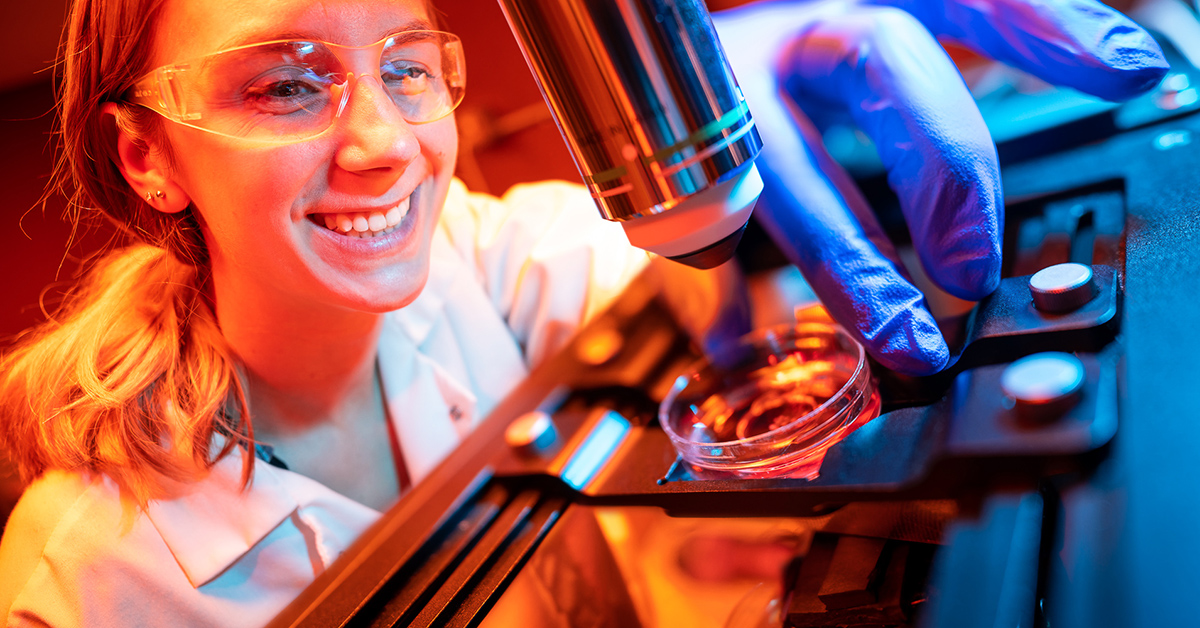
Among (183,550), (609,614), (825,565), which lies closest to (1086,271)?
(825,565)

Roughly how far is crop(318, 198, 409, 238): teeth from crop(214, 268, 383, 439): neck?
0.11 metres

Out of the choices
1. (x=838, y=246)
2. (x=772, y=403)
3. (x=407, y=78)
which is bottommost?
(x=772, y=403)

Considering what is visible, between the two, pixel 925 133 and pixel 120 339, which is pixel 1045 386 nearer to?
pixel 925 133

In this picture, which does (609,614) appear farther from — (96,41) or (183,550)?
(96,41)

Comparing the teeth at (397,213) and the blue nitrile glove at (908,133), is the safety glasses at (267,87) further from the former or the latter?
the blue nitrile glove at (908,133)

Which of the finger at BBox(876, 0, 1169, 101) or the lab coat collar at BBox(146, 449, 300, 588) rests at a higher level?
the finger at BBox(876, 0, 1169, 101)

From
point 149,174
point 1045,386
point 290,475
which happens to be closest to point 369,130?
point 149,174

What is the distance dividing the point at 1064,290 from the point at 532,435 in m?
0.37

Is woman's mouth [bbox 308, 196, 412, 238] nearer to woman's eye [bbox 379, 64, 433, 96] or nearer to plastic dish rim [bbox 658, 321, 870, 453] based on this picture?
woman's eye [bbox 379, 64, 433, 96]

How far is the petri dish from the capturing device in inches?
19.1

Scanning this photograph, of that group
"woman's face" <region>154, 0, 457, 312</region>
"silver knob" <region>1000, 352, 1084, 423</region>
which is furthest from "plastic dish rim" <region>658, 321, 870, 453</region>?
"woman's face" <region>154, 0, 457, 312</region>

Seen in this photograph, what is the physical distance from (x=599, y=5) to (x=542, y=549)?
1.16ft

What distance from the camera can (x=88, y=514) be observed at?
0.58m

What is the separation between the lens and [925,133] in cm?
53
